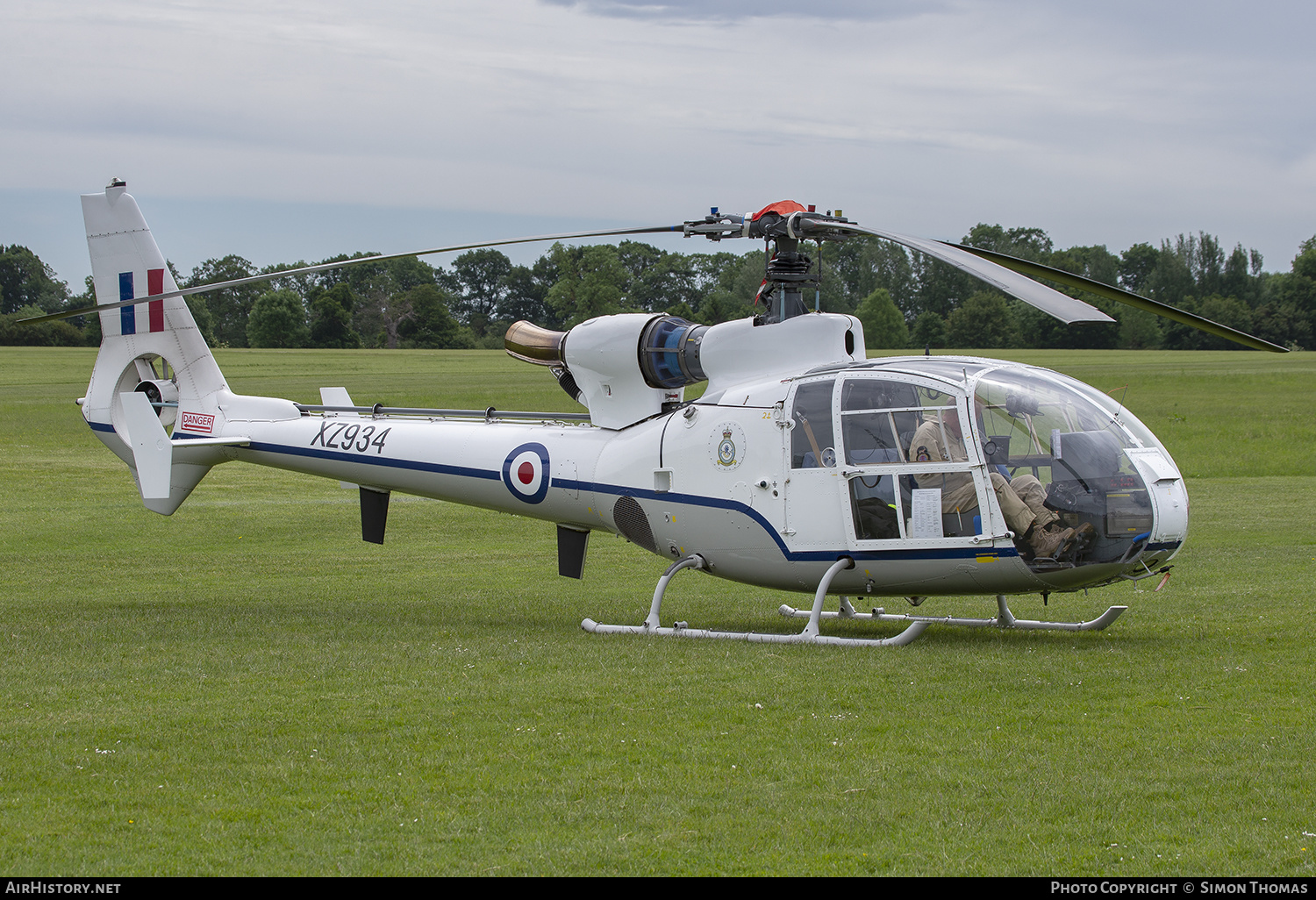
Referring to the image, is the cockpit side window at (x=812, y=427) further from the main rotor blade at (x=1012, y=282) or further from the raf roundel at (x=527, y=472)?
the raf roundel at (x=527, y=472)

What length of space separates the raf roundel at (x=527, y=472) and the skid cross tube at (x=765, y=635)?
4.93 ft

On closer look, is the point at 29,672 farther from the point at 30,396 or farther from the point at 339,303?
the point at 339,303

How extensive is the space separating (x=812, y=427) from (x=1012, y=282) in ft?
8.73

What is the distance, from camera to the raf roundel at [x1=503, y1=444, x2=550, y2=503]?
1346 cm

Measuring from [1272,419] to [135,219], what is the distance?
141 ft

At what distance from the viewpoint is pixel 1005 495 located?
1061cm

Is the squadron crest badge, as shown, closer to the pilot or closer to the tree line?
the pilot

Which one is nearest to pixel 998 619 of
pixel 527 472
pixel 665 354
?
pixel 665 354

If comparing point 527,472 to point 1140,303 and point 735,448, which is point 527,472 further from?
point 1140,303

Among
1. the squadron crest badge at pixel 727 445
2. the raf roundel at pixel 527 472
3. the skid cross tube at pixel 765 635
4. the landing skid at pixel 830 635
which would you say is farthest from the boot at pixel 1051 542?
the raf roundel at pixel 527 472

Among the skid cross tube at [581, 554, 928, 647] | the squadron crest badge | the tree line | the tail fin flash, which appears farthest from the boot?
the tree line

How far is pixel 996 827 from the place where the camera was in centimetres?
626
